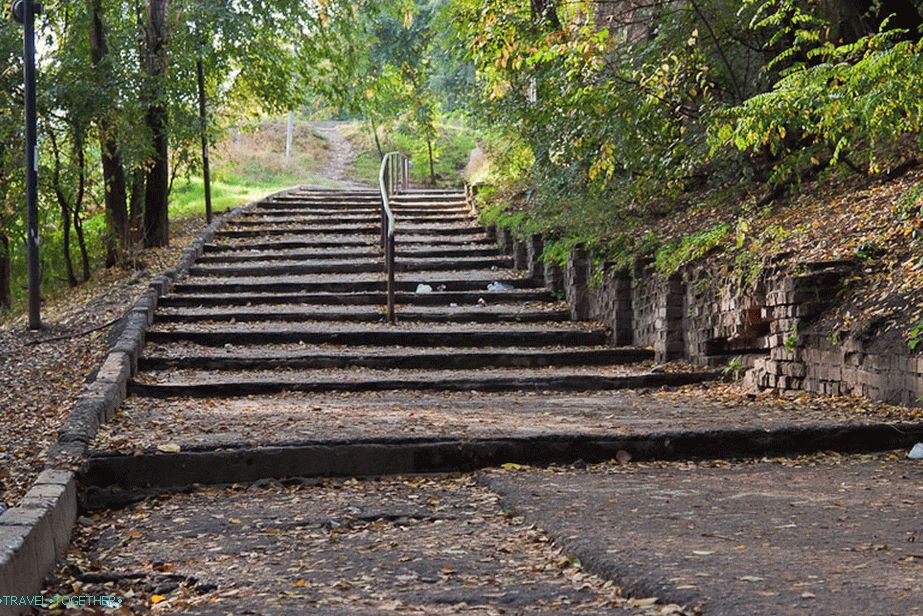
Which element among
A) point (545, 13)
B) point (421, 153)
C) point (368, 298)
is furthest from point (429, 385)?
point (421, 153)

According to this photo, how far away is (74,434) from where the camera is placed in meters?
5.50

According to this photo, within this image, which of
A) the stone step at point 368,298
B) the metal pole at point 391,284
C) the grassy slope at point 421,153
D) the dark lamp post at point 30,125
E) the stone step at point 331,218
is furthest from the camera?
the grassy slope at point 421,153

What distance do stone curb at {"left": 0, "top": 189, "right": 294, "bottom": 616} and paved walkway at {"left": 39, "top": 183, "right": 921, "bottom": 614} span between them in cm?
12

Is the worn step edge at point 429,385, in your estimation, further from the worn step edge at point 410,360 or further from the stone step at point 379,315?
the stone step at point 379,315

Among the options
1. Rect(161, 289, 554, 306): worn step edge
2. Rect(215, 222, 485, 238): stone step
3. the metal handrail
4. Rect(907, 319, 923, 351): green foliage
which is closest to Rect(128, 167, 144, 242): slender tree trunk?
Rect(215, 222, 485, 238): stone step

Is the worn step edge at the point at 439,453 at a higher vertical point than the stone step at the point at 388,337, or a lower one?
lower

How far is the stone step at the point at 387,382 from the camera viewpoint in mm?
7648

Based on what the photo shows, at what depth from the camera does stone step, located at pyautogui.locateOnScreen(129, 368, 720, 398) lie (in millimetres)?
7648

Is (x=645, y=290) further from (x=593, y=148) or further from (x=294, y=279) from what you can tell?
(x=294, y=279)

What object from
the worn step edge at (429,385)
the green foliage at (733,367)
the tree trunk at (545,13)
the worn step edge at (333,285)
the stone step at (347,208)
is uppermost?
the tree trunk at (545,13)

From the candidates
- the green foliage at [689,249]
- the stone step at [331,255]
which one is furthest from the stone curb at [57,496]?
the green foliage at [689,249]

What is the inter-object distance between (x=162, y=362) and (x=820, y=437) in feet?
17.7

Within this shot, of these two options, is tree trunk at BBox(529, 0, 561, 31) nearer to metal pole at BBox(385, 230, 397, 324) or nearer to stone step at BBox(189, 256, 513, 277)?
metal pole at BBox(385, 230, 397, 324)

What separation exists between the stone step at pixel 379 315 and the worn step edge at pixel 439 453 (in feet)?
15.3
